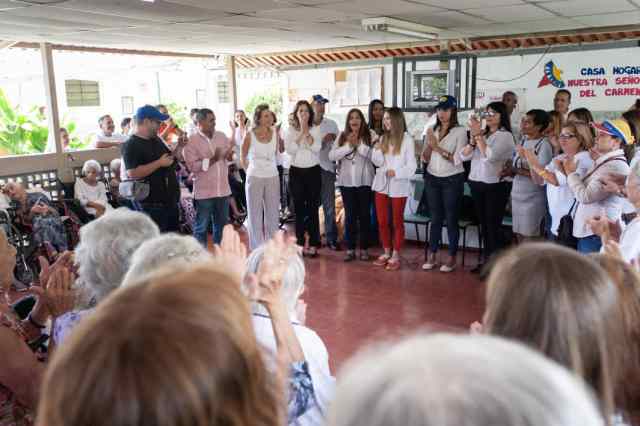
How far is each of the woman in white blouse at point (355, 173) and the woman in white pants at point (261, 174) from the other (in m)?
0.67

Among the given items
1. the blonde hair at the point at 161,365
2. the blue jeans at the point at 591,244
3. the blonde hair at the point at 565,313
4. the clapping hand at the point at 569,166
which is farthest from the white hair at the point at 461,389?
the clapping hand at the point at 569,166

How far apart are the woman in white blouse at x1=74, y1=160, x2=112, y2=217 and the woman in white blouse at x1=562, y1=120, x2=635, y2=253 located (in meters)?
4.67

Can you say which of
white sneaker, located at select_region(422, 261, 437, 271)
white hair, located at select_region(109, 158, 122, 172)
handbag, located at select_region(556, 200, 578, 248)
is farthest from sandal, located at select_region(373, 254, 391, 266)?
white hair, located at select_region(109, 158, 122, 172)

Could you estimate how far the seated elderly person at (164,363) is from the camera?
0.71 m

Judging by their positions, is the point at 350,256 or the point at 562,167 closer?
the point at 562,167

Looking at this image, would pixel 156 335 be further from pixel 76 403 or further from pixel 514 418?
pixel 514 418

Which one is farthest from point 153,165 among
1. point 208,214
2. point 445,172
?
point 445,172

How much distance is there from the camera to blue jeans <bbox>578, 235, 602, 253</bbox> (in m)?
3.62

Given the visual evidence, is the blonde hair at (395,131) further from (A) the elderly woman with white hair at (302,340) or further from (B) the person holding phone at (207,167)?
(A) the elderly woman with white hair at (302,340)

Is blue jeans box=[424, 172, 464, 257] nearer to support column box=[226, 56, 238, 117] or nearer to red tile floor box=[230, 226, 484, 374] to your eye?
red tile floor box=[230, 226, 484, 374]

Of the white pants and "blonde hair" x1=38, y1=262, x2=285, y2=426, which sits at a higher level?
"blonde hair" x1=38, y1=262, x2=285, y2=426

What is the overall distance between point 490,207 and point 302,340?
3860 millimetres

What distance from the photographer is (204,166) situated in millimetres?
5305

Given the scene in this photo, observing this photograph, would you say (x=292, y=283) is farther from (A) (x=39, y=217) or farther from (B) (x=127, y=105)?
(B) (x=127, y=105)
